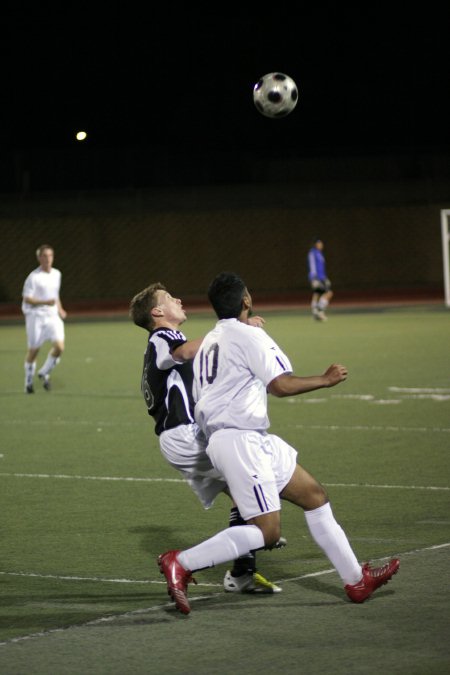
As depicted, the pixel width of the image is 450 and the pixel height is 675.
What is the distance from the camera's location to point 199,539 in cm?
904

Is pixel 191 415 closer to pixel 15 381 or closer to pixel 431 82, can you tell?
pixel 15 381

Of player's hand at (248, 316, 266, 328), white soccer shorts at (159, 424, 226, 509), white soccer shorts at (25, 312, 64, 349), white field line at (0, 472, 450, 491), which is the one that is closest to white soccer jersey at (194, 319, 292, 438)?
player's hand at (248, 316, 266, 328)

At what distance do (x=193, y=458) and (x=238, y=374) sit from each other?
0.85 metres

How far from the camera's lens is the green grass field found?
245 inches

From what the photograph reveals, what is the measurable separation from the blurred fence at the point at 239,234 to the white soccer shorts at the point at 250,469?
41.6 meters

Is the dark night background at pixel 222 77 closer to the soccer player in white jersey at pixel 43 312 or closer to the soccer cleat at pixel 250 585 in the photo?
the soccer player in white jersey at pixel 43 312

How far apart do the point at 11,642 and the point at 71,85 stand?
5270 cm

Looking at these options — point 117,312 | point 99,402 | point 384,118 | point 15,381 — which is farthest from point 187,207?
point 99,402

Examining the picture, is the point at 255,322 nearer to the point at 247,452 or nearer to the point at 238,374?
the point at 238,374

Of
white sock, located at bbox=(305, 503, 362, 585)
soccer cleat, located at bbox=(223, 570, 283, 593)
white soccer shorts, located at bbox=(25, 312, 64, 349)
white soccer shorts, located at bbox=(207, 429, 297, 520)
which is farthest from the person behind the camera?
white soccer shorts, located at bbox=(25, 312, 64, 349)

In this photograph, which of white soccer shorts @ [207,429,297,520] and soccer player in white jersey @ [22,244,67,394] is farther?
soccer player in white jersey @ [22,244,67,394]

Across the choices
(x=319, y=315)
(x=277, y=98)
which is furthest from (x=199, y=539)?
(x=319, y=315)

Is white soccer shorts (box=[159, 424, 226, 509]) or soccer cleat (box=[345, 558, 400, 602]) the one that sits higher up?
white soccer shorts (box=[159, 424, 226, 509])

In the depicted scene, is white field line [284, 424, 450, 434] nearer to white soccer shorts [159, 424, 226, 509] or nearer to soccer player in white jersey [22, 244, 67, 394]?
soccer player in white jersey [22, 244, 67, 394]
